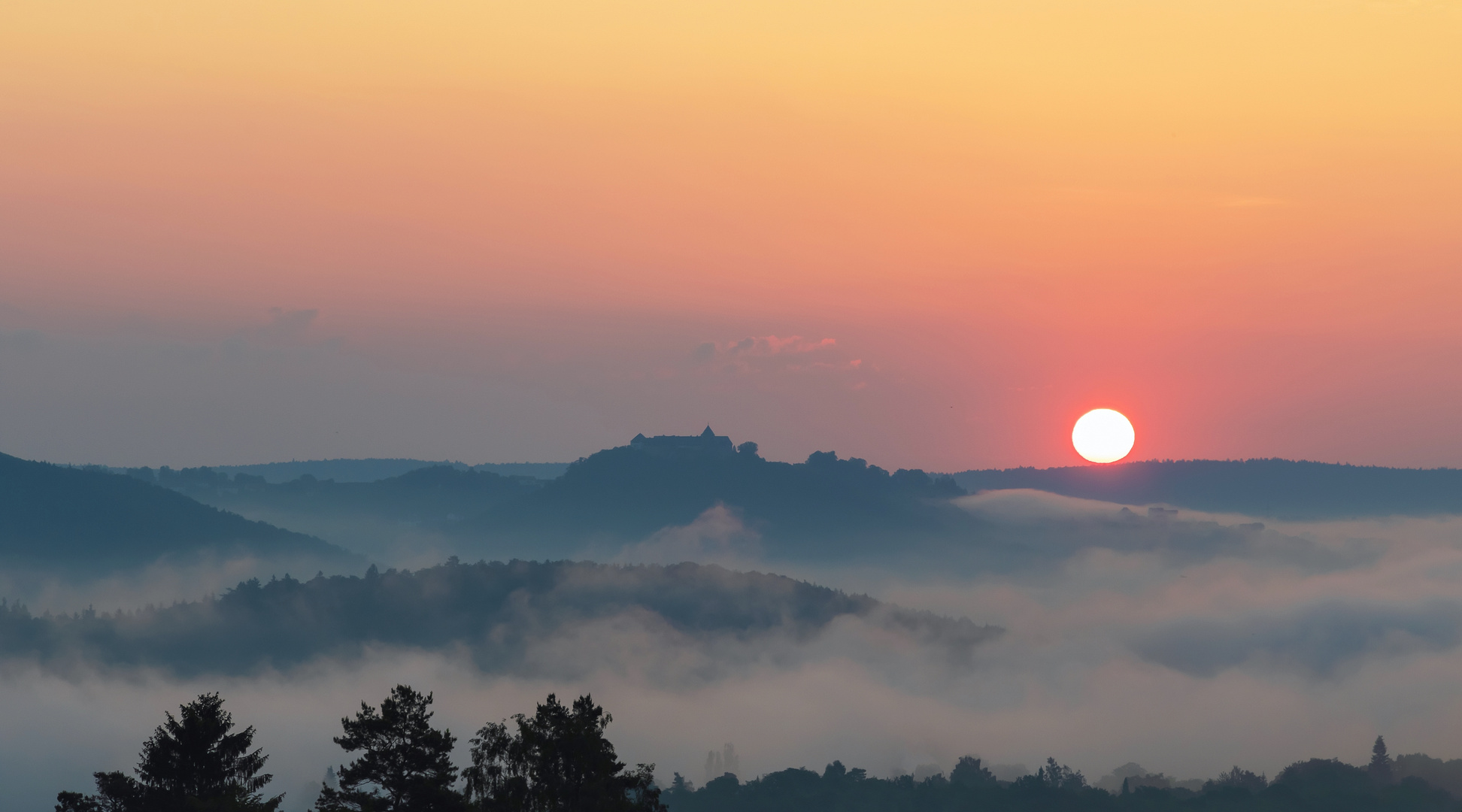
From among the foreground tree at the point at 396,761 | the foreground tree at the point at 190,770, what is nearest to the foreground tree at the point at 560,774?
the foreground tree at the point at 396,761

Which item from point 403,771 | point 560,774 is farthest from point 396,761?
point 560,774

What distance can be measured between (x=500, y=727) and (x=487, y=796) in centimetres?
334

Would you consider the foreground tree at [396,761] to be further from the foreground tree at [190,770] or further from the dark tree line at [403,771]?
the foreground tree at [190,770]

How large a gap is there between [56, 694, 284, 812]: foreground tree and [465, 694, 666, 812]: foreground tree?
29.7ft

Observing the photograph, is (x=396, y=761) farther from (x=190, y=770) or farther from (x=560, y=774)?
(x=190, y=770)

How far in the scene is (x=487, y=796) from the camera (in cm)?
5403

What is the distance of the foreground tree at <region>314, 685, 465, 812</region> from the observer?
50.1 m

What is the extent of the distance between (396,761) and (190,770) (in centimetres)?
882

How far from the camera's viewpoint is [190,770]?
2057 inches

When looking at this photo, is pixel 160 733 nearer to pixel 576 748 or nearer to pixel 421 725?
pixel 421 725

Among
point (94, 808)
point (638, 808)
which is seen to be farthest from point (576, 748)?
point (94, 808)

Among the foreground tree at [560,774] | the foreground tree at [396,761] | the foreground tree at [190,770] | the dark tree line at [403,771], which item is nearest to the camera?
the foreground tree at [396,761]

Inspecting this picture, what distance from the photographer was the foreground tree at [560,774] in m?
53.0

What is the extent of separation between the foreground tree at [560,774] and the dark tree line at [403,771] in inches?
1.7
